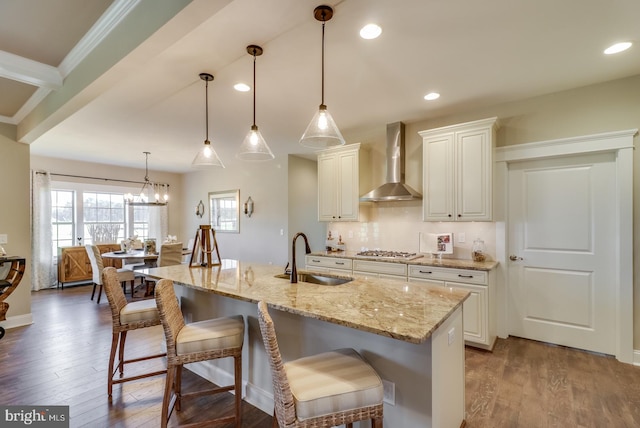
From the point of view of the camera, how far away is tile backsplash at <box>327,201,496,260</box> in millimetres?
3617

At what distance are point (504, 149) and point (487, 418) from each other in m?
2.73

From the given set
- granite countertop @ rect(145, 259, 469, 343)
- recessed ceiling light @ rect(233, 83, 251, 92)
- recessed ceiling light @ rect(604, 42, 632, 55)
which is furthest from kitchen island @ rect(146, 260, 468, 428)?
recessed ceiling light @ rect(604, 42, 632, 55)

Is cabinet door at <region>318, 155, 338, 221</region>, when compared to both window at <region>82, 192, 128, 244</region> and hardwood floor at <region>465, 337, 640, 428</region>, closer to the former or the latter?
hardwood floor at <region>465, 337, 640, 428</region>

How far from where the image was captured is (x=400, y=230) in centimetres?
417

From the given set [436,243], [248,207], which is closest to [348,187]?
[436,243]

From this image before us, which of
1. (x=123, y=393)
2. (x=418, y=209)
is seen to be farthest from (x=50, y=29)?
(x=418, y=209)

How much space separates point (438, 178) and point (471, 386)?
2202 mm

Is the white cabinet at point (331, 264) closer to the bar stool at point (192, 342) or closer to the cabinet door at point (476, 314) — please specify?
the cabinet door at point (476, 314)

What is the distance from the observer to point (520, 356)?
117 inches

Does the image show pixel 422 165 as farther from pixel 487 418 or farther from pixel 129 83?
pixel 129 83

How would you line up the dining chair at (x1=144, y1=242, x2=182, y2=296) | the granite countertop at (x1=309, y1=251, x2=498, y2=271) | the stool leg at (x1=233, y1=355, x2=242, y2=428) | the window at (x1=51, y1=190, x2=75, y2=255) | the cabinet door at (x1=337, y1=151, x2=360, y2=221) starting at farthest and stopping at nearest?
1. the window at (x1=51, y1=190, x2=75, y2=255)
2. the dining chair at (x1=144, y1=242, x2=182, y2=296)
3. the cabinet door at (x1=337, y1=151, x2=360, y2=221)
4. the granite countertop at (x1=309, y1=251, x2=498, y2=271)
5. the stool leg at (x1=233, y1=355, x2=242, y2=428)

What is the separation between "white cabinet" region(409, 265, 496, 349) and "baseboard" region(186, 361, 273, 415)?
2.05 metres

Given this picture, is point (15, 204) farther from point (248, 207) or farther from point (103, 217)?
point (248, 207)

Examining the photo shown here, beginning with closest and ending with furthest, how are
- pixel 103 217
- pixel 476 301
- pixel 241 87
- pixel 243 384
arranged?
1. pixel 243 384
2. pixel 241 87
3. pixel 476 301
4. pixel 103 217
